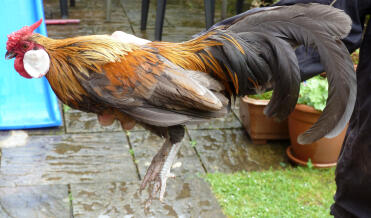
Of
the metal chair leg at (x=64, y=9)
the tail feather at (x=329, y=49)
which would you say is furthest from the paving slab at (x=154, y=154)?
the metal chair leg at (x=64, y=9)

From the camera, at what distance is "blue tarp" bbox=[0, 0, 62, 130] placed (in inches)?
188

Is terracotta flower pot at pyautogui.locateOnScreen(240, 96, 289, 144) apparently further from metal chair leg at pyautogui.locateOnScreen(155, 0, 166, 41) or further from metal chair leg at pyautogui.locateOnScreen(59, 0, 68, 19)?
metal chair leg at pyautogui.locateOnScreen(59, 0, 68, 19)

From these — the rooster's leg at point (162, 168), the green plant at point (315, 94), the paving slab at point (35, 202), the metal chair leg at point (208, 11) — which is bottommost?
the paving slab at point (35, 202)

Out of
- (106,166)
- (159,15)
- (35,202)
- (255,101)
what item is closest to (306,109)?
(255,101)

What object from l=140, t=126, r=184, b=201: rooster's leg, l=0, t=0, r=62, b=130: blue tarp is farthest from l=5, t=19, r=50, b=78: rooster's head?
l=0, t=0, r=62, b=130: blue tarp

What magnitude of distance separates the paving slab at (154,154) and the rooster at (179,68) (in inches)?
80.1

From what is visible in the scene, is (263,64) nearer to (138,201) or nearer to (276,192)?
(138,201)

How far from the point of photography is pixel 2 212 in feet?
12.3

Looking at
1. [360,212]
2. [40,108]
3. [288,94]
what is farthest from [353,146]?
[40,108]

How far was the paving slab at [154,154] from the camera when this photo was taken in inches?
174

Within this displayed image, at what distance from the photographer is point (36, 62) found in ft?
7.39

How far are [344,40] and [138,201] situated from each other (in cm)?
232

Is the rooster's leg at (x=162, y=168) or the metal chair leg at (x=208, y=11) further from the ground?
the rooster's leg at (x=162, y=168)

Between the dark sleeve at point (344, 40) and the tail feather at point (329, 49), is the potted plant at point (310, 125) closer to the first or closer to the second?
the dark sleeve at point (344, 40)
